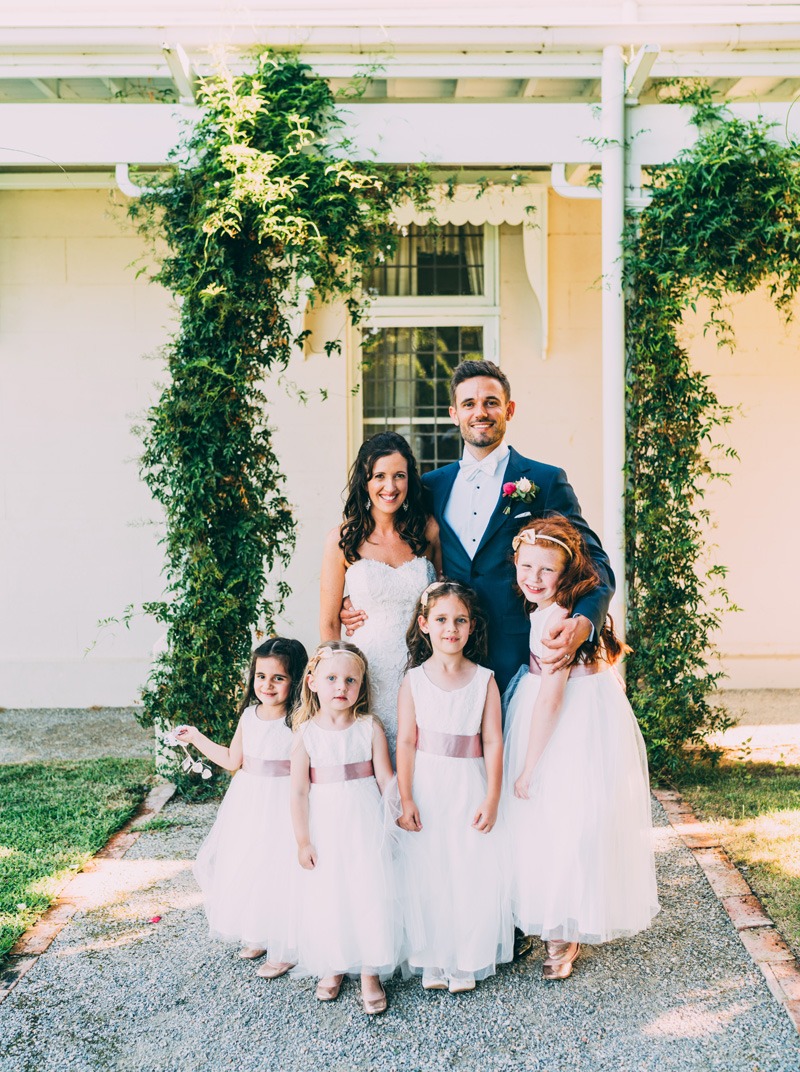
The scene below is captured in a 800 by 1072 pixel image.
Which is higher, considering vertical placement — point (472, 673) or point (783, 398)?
point (783, 398)

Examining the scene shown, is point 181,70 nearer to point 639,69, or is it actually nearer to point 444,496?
point 639,69

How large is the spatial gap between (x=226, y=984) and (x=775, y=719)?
4.06 m

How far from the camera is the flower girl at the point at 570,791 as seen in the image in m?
2.96

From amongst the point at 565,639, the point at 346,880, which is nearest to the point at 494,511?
the point at 565,639

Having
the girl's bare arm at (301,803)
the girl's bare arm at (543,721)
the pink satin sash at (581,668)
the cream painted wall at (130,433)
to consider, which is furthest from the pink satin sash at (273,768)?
the cream painted wall at (130,433)

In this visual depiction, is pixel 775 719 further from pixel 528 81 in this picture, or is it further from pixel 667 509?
pixel 528 81

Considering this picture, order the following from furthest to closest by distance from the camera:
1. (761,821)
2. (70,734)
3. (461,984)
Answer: (70,734), (761,821), (461,984)

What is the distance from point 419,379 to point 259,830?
3.98 m

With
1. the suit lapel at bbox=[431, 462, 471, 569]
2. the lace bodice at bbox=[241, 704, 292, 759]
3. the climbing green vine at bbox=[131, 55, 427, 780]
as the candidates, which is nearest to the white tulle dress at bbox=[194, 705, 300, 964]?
the lace bodice at bbox=[241, 704, 292, 759]

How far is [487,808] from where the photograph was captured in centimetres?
301

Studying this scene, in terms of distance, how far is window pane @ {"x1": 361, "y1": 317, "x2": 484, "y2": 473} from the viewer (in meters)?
6.56

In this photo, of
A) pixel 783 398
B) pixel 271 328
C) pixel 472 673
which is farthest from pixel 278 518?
pixel 783 398

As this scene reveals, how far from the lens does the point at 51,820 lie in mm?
4441

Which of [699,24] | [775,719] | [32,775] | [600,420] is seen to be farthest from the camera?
[600,420]
